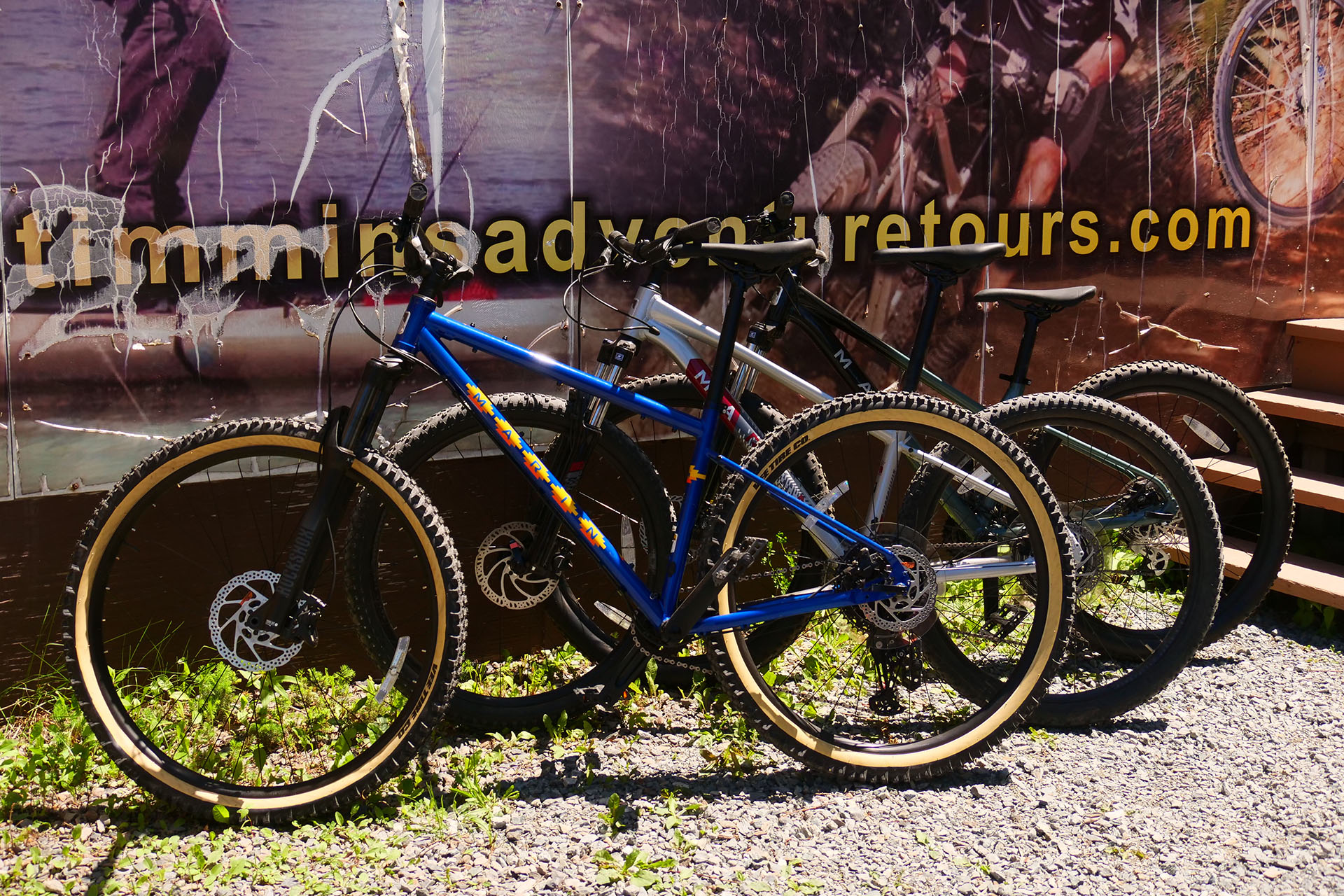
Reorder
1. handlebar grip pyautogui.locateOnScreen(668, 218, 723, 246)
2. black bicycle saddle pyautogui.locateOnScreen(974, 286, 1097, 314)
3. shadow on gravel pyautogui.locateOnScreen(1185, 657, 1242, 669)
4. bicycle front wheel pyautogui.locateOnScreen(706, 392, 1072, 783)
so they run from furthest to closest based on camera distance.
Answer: shadow on gravel pyautogui.locateOnScreen(1185, 657, 1242, 669), black bicycle saddle pyautogui.locateOnScreen(974, 286, 1097, 314), bicycle front wheel pyautogui.locateOnScreen(706, 392, 1072, 783), handlebar grip pyautogui.locateOnScreen(668, 218, 723, 246)

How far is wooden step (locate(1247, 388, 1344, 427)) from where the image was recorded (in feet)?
15.1

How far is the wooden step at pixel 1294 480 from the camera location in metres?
4.46

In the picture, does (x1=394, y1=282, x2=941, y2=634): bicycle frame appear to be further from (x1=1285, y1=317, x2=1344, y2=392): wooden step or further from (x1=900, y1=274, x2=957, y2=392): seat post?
(x1=1285, y1=317, x2=1344, y2=392): wooden step

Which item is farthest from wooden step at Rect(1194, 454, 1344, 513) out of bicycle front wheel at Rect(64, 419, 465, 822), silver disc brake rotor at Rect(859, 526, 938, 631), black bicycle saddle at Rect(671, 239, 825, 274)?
bicycle front wheel at Rect(64, 419, 465, 822)

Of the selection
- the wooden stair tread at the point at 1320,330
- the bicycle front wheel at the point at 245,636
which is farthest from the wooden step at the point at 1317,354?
the bicycle front wheel at the point at 245,636

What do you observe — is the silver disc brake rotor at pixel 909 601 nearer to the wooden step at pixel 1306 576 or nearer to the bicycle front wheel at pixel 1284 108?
the wooden step at pixel 1306 576

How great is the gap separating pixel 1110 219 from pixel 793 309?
5.96 feet

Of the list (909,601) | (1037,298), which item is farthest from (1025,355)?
(909,601)

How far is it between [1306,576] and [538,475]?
9.99 ft

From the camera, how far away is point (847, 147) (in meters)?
4.10

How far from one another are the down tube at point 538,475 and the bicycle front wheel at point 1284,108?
330cm

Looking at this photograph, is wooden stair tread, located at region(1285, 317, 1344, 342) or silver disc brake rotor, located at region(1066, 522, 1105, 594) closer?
silver disc brake rotor, located at region(1066, 522, 1105, 594)

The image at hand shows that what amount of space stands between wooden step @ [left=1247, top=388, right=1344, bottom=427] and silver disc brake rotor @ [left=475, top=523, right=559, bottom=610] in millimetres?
3220

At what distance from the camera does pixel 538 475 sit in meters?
3.16
